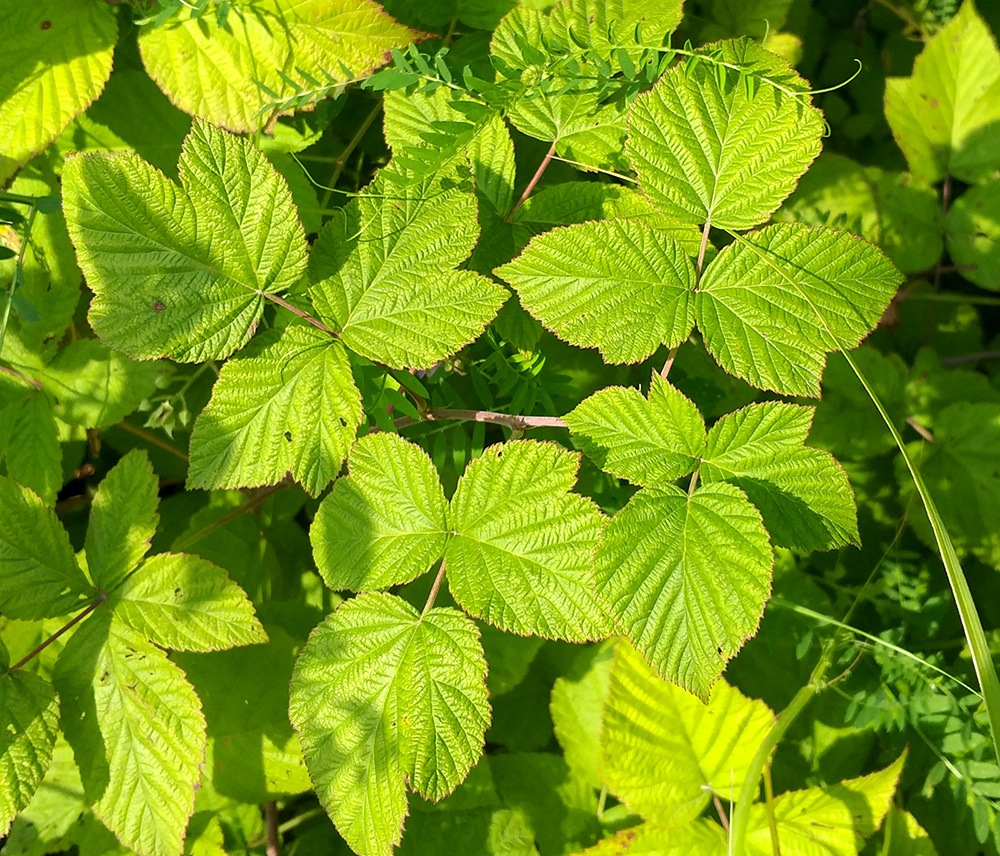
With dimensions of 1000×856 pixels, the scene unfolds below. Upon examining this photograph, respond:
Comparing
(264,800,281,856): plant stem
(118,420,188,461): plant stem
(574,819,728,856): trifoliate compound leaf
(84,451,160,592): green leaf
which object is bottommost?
(264,800,281,856): plant stem

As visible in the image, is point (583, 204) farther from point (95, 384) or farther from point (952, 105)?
point (952, 105)

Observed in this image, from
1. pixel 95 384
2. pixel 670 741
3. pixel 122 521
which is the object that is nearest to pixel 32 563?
pixel 122 521

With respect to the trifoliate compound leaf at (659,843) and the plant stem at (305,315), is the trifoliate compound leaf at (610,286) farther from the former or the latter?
the trifoliate compound leaf at (659,843)

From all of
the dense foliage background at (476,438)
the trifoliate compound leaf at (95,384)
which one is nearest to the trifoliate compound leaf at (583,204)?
the dense foliage background at (476,438)

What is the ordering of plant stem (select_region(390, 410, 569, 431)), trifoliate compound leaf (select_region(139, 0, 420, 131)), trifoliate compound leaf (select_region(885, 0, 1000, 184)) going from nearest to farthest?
1. plant stem (select_region(390, 410, 569, 431))
2. trifoliate compound leaf (select_region(139, 0, 420, 131))
3. trifoliate compound leaf (select_region(885, 0, 1000, 184))

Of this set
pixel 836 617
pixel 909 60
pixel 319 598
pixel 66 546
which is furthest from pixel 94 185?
pixel 909 60

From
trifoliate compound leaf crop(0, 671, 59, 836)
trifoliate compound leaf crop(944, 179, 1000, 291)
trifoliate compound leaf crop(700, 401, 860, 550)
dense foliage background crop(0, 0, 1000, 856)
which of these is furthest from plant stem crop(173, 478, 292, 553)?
trifoliate compound leaf crop(944, 179, 1000, 291)

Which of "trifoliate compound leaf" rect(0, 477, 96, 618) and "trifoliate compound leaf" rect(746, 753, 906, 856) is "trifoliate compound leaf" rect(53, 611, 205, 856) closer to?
"trifoliate compound leaf" rect(0, 477, 96, 618)
